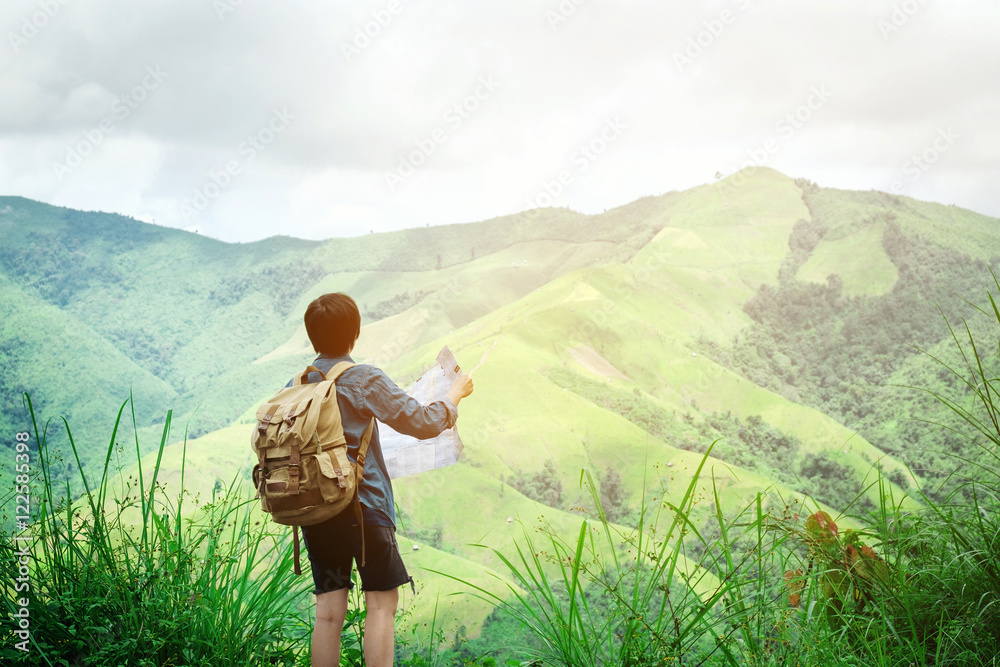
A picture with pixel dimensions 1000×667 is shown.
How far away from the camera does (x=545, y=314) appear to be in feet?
28.3

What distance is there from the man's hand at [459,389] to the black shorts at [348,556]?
0.49 m

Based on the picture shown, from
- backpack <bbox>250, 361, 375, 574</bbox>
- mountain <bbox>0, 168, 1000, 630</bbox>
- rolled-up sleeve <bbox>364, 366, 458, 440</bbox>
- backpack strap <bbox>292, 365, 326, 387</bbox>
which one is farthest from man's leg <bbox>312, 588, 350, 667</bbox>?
mountain <bbox>0, 168, 1000, 630</bbox>

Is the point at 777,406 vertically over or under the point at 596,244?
under

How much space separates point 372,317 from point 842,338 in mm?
7946

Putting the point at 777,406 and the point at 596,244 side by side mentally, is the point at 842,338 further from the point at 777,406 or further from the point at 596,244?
the point at 596,244

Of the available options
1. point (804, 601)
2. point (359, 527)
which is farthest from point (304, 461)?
point (804, 601)

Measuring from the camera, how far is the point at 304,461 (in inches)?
66.3

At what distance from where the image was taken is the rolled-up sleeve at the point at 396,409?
1.85m

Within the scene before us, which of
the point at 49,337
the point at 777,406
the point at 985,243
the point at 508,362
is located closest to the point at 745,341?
the point at 777,406

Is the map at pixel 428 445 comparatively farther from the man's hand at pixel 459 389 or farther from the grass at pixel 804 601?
the grass at pixel 804 601

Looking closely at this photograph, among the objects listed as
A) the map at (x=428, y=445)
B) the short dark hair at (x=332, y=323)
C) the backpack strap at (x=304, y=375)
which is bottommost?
the map at (x=428, y=445)

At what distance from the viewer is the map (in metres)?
2.19

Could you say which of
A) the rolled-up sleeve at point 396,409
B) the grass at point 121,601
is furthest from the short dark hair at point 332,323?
the grass at point 121,601

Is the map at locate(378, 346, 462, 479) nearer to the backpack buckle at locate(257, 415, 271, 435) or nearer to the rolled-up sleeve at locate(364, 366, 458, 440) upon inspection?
the rolled-up sleeve at locate(364, 366, 458, 440)
